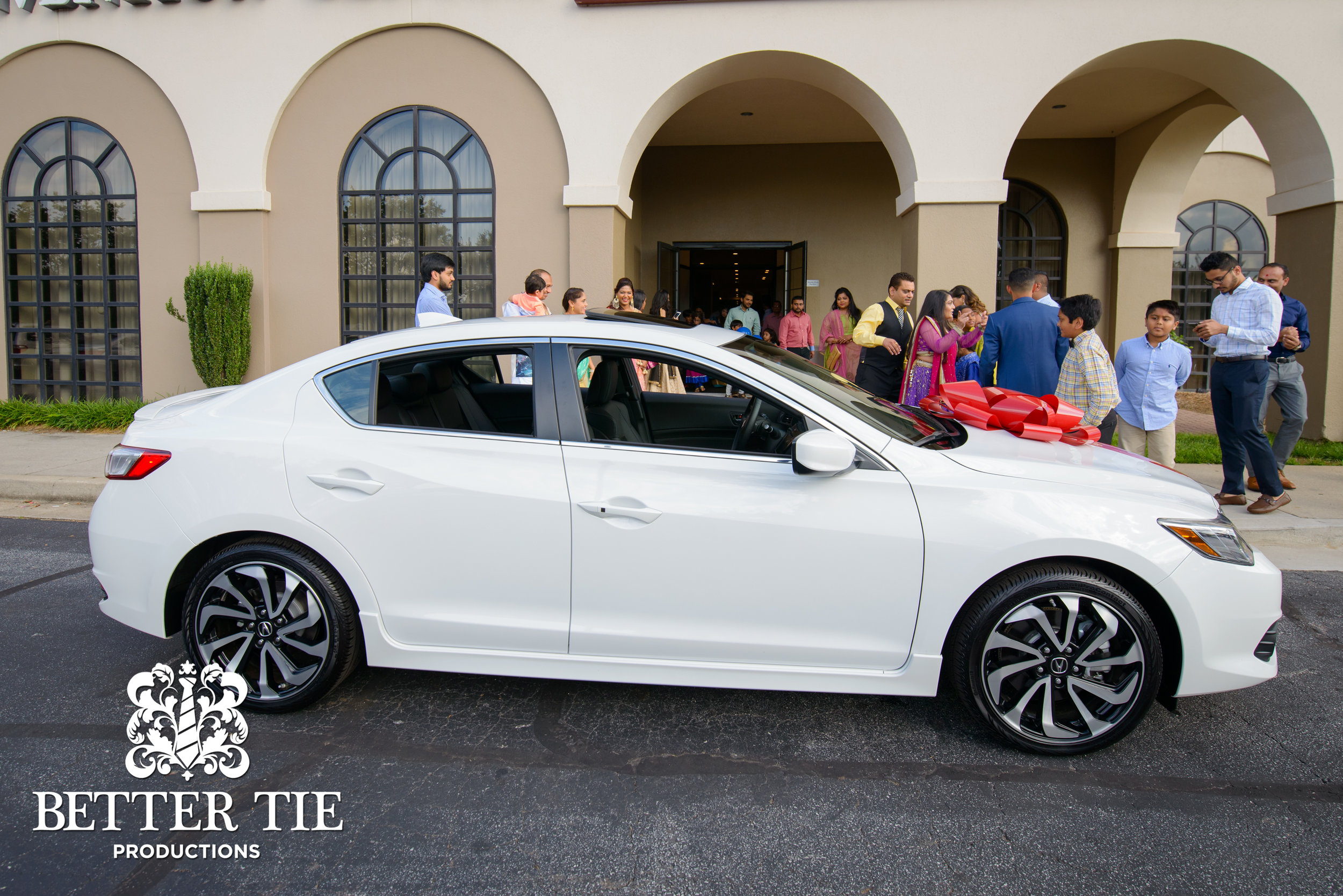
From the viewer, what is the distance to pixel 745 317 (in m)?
13.8

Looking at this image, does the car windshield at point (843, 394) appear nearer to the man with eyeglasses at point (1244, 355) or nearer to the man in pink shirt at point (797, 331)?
the man with eyeglasses at point (1244, 355)

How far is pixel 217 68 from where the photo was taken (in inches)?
398

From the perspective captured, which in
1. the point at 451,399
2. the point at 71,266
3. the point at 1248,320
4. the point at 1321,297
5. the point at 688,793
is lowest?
the point at 688,793

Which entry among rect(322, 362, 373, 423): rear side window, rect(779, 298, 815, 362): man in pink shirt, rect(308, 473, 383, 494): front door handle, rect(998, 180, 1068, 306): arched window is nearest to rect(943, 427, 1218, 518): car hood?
rect(308, 473, 383, 494): front door handle

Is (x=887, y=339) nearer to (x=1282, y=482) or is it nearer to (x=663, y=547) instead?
(x=1282, y=482)

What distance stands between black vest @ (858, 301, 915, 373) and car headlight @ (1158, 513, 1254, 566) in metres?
4.10

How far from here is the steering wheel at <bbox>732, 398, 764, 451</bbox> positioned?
3.25 m

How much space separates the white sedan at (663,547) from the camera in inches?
111

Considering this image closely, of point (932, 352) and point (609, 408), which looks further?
point (932, 352)

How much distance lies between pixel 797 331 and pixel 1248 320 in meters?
7.25

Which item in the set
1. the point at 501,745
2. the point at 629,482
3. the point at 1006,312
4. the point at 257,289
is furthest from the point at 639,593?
the point at 257,289

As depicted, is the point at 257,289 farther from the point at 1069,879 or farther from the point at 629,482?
the point at 1069,879

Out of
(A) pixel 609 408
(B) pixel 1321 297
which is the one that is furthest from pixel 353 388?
(B) pixel 1321 297

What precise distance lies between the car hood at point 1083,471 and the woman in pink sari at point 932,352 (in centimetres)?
328
